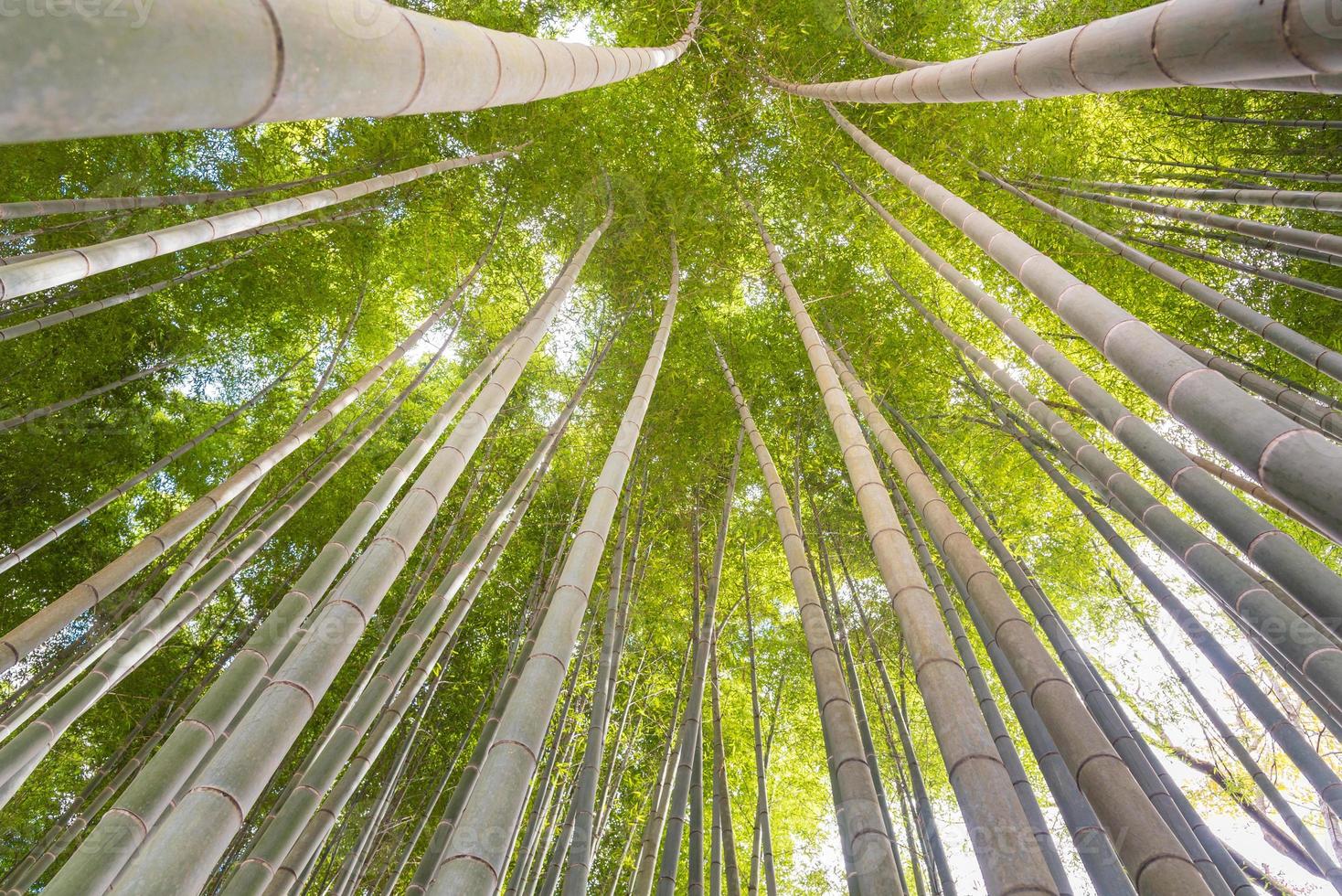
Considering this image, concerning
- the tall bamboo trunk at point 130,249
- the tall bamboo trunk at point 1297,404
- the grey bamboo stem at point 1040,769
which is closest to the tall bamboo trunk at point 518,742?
the grey bamboo stem at point 1040,769

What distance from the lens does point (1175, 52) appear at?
1241 mm

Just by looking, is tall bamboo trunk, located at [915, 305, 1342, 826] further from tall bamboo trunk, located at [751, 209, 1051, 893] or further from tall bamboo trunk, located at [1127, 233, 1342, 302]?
tall bamboo trunk, located at [1127, 233, 1342, 302]

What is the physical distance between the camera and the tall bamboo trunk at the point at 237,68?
612 millimetres

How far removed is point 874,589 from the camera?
6.91 metres

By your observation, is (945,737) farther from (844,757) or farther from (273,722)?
(273,722)

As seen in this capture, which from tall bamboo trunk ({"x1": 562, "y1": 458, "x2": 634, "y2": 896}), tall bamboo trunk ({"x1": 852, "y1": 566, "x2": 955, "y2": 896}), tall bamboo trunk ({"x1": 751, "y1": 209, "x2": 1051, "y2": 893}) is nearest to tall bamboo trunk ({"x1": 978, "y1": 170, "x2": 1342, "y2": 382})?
tall bamboo trunk ({"x1": 751, "y1": 209, "x2": 1051, "y2": 893})

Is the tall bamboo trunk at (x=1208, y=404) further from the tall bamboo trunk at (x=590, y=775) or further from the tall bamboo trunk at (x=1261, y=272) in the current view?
the tall bamboo trunk at (x=1261, y=272)

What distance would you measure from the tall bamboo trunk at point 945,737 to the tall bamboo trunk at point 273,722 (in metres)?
1.58

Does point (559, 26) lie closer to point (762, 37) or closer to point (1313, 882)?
point (762, 37)

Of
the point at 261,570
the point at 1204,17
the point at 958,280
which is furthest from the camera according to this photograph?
the point at 261,570

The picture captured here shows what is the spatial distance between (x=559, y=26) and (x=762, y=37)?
7.03 ft

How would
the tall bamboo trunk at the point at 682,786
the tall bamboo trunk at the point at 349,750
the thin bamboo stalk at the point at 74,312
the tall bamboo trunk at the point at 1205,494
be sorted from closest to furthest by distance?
the tall bamboo trunk at the point at 1205,494
the tall bamboo trunk at the point at 349,750
the tall bamboo trunk at the point at 682,786
the thin bamboo stalk at the point at 74,312

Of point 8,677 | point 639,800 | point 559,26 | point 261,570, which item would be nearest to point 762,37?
point 559,26

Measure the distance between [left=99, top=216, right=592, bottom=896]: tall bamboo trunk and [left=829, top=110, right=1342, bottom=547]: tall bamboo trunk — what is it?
217 cm
